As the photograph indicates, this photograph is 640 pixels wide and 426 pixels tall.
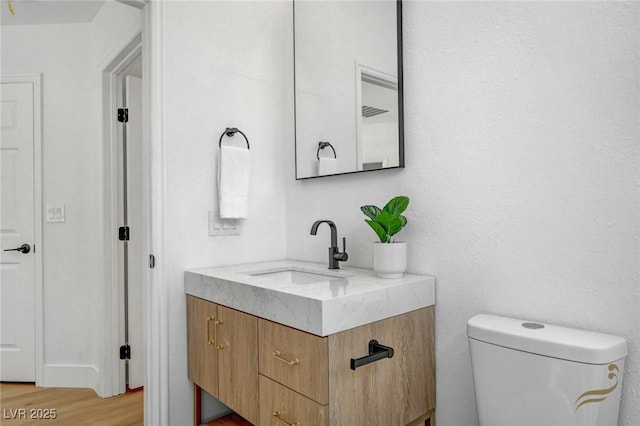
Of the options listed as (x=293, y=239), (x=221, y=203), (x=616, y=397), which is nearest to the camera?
(x=616, y=397)

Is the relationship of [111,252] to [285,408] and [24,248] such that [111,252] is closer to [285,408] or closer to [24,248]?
[24,248]

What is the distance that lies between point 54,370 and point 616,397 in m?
3.01

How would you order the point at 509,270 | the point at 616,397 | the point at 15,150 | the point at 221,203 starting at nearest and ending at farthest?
the point at 616,397 < the point at 509,270 < the point at 221,203 < the point at 15,150

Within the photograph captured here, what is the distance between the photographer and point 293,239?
7.18ft

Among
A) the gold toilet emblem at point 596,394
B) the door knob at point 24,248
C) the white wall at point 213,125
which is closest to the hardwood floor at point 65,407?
the white wall at point 213,125

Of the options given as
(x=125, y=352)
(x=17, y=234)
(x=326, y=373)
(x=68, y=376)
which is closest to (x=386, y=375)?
(x=326, y=373)

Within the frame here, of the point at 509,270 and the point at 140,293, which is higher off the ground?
the point at 509,270

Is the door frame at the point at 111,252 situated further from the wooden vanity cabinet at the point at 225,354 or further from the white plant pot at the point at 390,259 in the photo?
the white plant pot at the point at 390,259

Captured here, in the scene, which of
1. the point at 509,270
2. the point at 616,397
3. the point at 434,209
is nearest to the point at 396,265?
the point at 434,209

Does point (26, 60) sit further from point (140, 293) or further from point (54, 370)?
point (54, 370)

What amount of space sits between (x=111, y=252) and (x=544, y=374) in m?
2.38

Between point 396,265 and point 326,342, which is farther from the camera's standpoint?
point 396,265

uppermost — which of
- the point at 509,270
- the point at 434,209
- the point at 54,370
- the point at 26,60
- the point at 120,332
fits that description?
the point at 26,60

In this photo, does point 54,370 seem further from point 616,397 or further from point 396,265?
point 616,397
